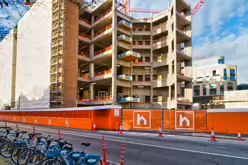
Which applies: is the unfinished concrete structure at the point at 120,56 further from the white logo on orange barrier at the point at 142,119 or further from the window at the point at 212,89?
the window at the point at 212,89

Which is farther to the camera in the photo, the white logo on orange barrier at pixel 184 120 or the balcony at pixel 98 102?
the balcony at pixel 98 102

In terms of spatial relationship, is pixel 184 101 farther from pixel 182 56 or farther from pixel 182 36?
pixel 182 36

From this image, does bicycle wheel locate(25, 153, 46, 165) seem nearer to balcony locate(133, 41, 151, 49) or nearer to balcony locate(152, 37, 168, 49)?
balcony locate(152, 37, 168, 49)

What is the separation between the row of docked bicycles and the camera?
598 cm

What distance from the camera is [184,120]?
2197cm

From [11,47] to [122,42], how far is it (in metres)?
40.5

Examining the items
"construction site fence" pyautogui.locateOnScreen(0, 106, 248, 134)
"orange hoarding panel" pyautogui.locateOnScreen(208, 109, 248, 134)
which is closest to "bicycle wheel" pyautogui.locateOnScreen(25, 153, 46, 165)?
"construction site fence" pyautogui.locateOnScreen(0, 106, 248, 134)

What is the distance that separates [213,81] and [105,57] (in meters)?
63.1

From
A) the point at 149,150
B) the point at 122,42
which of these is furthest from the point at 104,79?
the point at 149,150

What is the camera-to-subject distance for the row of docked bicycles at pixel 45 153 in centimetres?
598

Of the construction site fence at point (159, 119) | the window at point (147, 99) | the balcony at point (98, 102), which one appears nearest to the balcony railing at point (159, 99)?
the window at point (147, 99)

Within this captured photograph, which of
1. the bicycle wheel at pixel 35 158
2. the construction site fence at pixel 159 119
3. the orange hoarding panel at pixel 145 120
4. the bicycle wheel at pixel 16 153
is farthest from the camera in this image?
the orange hoarding panel at pixel 145 120

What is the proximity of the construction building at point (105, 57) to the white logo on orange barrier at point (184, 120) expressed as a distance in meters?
22.5

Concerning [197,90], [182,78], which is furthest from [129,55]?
[197,90]
